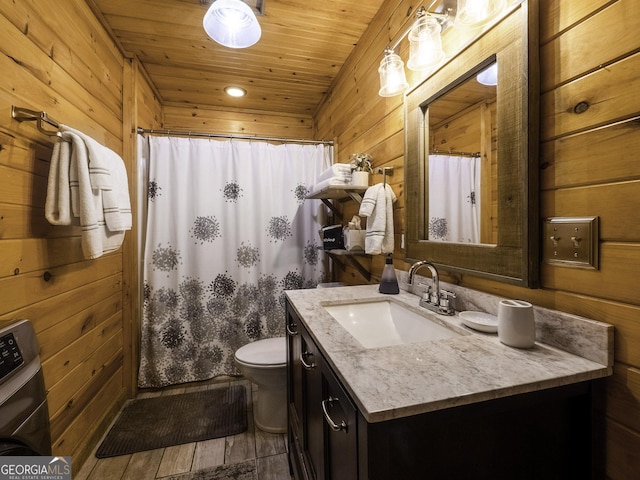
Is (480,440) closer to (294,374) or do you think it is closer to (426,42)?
(294,374)

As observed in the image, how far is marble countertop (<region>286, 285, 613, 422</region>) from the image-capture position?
56cm

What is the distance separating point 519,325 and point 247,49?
88.9 inches

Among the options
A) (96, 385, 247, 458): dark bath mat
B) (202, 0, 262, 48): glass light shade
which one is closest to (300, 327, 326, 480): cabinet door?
(96, 385, 247, 458): dark bath mat

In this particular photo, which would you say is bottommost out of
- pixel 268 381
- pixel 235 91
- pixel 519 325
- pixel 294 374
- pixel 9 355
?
pixel 268 381

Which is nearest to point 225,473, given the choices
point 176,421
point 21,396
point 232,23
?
point 176,421

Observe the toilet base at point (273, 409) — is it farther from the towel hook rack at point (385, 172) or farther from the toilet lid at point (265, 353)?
the towel hook rack at point (385, 172)

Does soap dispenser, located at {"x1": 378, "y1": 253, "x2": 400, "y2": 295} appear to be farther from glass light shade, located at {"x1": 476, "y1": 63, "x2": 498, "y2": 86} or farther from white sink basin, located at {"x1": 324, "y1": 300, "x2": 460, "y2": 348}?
glass light shade, located at {"x1": 476, "y1": 63, "x2": 498, "y2": 86}

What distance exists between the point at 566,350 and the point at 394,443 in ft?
1.69

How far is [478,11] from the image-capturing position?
918mm

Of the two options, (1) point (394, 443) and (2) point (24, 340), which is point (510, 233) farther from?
(2) point (24, 340)

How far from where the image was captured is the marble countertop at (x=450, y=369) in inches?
22.2

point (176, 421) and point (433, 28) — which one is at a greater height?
point (433, 28)

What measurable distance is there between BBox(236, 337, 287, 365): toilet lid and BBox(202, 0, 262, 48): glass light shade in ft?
5.62

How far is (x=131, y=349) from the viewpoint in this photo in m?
2.10
